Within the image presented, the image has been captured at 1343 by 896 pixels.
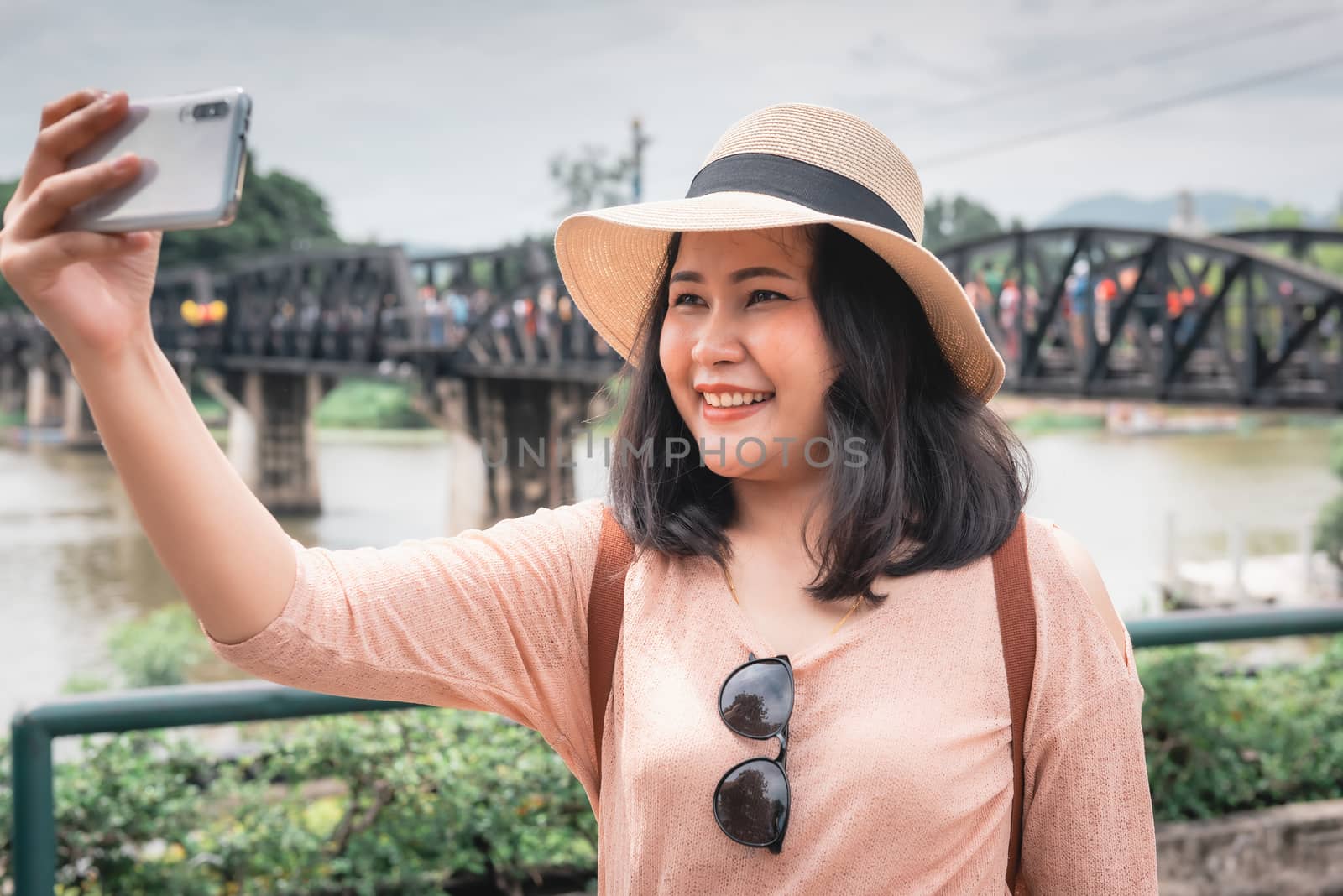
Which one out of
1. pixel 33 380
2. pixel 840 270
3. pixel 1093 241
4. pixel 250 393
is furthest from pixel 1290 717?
pixel 33 380

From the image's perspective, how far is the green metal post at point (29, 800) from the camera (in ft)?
7.84

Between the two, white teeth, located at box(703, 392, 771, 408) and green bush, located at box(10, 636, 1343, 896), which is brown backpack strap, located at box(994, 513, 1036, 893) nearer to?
white teeth, located at box(703, 392, 771, 408)

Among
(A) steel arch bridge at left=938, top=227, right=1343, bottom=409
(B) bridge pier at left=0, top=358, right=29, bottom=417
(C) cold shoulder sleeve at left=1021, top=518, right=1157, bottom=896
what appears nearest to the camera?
(C) cold shoulder sleeve at left=1021, top=518, right=1157, bottom=896

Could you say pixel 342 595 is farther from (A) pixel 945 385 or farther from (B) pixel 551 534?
(A) pixel 945 385

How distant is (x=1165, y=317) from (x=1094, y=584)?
16.1 meters

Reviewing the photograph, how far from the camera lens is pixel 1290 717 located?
13.7ft

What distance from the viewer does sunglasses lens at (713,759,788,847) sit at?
4.58 feet

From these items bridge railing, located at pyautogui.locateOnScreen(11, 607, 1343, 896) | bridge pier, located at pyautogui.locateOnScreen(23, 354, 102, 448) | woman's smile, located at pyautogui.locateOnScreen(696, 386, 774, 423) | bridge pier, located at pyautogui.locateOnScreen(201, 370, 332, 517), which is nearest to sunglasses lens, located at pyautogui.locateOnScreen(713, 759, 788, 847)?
woman's smile, located at pyautogui.locateOnScreen(696, 386, 774, 423)

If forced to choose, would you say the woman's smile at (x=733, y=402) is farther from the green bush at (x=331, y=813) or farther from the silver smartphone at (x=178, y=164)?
the green bush at (x=331, y=813)

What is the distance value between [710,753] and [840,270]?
659mm

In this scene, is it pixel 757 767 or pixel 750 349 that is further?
pixel 750 349

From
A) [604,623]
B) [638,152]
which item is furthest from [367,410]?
[604,623]

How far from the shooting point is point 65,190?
108 cm

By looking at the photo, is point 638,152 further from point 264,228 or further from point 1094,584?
point 264,228
